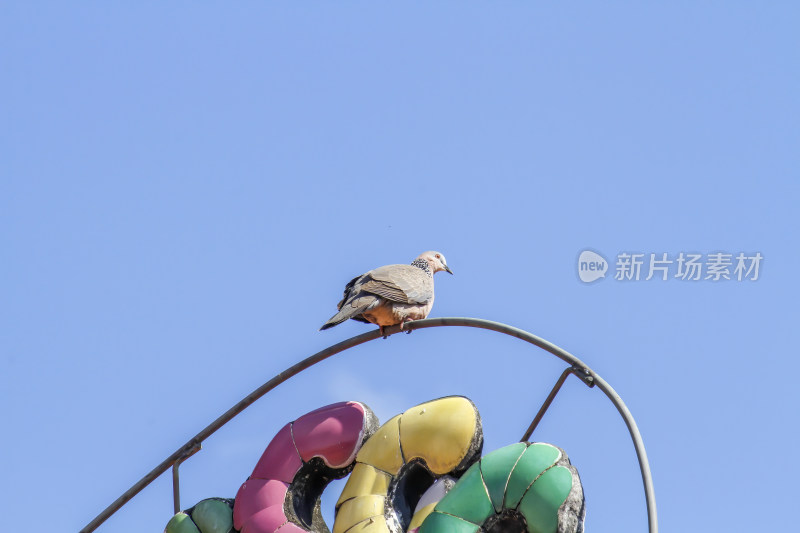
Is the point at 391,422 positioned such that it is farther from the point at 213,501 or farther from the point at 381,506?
the point at 213,501

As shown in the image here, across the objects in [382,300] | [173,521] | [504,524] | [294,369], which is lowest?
[173,521]

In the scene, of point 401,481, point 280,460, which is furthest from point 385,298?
point 401,481

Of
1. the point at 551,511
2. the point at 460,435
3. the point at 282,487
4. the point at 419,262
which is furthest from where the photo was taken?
the point at 419,262

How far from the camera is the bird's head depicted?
9.64 metres

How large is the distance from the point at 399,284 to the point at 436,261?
4.90 ft

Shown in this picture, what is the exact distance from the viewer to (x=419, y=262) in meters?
9.37

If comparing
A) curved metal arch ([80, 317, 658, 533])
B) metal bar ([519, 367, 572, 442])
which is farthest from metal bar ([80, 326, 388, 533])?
metal bar ([519, 367, 572, 442])

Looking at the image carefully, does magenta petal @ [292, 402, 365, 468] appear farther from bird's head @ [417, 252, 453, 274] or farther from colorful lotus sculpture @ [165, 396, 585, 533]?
bird's head @ [417, 252, 453, 274]

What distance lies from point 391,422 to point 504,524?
3.66 ft

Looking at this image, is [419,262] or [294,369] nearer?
[294,369]

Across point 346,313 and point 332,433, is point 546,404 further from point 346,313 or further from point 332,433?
point 346,313

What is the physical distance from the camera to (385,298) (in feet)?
27.5

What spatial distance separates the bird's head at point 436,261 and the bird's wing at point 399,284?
0.73 m

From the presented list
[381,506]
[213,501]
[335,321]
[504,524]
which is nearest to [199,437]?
[213,501]
